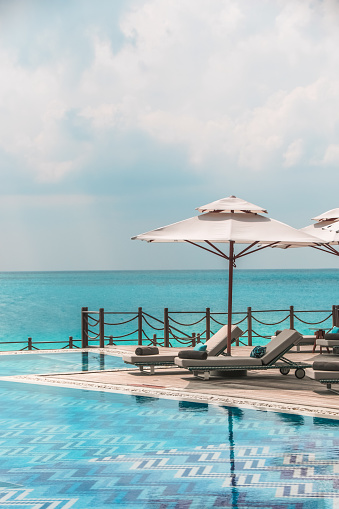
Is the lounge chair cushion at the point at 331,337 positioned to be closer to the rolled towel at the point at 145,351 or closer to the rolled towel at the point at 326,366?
the rolled towel at the point at 145,351

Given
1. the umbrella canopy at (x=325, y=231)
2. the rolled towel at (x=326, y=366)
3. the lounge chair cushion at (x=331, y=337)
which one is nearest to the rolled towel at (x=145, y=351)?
the rolled towel at (x=326, y=366)

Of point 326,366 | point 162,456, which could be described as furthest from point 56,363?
point 162,456

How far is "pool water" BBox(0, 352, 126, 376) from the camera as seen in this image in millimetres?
14046

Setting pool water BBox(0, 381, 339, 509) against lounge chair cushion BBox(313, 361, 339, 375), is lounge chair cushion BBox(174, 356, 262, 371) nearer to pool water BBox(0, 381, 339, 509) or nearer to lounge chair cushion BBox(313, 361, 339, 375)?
lounge chair cushion BBox(313, 361, 339, 375)

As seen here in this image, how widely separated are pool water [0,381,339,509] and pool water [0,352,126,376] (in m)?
3.97

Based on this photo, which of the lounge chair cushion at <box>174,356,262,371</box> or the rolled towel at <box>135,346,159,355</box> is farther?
the rolled towel at <box>135,346,159,355</box>

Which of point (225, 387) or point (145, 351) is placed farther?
point (145, 351)

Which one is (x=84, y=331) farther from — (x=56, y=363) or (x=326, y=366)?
(x=326, y=366)

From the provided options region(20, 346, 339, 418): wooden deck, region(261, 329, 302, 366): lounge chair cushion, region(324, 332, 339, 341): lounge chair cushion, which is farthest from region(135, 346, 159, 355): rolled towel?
region(324, 332, 339, 341): lounge chair cushion

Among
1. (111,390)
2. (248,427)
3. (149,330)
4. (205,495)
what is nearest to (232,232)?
(111,390)

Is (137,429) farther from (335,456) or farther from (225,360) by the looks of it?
(225,360)

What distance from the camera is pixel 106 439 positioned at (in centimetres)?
771

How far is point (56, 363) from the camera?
15.2m

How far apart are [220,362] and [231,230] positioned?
221 cm
